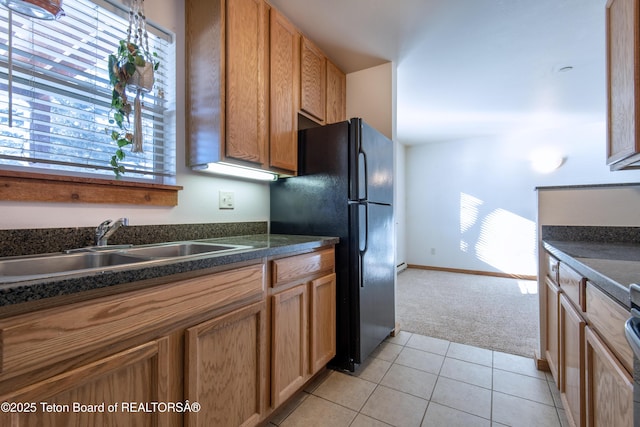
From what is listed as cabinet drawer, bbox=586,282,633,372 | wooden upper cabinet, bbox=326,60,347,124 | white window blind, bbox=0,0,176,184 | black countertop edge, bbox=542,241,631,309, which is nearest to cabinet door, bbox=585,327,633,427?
cabinet drawer, bbox=586,282,633,372

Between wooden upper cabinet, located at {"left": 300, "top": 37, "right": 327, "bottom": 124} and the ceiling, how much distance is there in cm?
10

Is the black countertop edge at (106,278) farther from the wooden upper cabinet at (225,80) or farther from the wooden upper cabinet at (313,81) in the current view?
the wooden upper cabinet at (313,81)

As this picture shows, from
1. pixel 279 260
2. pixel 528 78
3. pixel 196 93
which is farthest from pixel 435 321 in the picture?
pixel 196 93

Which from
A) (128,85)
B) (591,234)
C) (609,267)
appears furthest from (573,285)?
(128,85)

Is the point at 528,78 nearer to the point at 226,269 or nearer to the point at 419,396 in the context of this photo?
the point at 419,396

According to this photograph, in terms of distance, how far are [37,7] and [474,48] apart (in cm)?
264

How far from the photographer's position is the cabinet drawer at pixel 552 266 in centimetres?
149

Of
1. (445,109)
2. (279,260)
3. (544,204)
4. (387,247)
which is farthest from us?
(445,109)

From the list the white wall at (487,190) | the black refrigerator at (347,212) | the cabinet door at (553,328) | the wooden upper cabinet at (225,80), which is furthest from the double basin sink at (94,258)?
the white wall at (487,190)

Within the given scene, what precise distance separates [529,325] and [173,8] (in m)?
3.70

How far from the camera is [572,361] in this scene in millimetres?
1217

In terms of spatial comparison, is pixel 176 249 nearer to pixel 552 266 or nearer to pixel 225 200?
pixel 225 200

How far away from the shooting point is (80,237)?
1.17 m

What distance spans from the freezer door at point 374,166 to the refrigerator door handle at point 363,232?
7 cm
